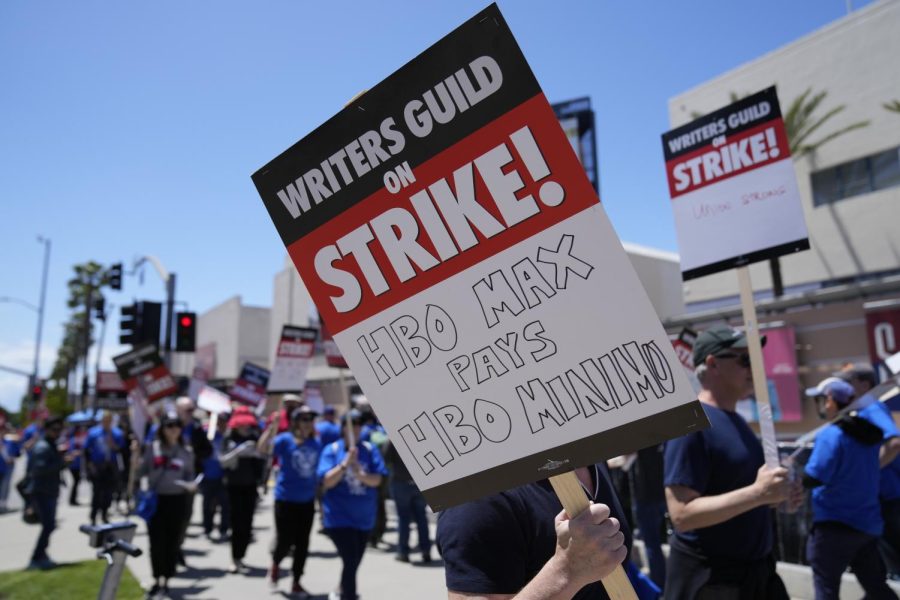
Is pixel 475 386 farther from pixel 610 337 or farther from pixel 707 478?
pixel 707 478

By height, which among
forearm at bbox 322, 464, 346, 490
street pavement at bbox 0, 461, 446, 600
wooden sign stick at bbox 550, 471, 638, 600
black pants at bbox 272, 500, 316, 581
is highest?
forearm at bbox 322, 464, 346, 490

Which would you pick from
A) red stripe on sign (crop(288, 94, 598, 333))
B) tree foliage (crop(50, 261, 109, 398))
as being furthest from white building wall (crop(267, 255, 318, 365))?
red stripe on sign (crop(288, 94, 598, 333))

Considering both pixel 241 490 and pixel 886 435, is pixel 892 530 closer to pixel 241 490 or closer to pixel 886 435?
pixel 886 435

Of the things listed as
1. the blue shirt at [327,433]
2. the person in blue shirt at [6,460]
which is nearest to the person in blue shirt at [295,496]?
the blue shirt at [327,433]

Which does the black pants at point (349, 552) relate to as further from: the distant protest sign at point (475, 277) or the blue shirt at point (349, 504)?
the distant protest sign at point (475, 277)

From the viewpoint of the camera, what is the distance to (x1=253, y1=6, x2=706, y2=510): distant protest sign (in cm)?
155

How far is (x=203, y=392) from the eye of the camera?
13570 millimetres

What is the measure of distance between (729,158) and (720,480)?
1.87 metres

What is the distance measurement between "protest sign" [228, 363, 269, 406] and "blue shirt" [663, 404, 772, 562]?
1089 cm

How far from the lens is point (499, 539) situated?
1792mm

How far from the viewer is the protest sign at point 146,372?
1112 centimetres

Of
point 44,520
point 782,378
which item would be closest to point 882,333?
point 782,378

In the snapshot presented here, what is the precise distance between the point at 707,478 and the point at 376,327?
6.60ft

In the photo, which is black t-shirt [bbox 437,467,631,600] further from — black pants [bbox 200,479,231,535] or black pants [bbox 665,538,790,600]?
black pants [bbox 200,479,231,535]
